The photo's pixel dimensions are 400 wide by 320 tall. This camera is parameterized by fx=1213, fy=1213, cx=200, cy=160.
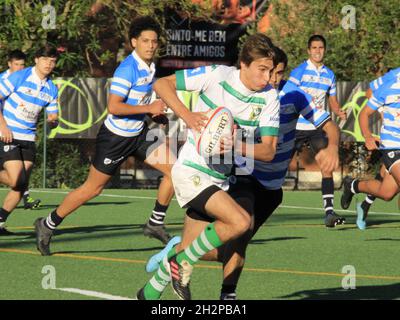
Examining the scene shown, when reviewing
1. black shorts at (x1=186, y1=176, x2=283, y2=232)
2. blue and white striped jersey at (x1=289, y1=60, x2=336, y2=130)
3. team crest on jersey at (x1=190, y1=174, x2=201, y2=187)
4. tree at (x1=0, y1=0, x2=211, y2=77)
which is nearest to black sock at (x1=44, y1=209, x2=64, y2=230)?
black shorts at (x1=186, y1=176, x2=283, y2=232)

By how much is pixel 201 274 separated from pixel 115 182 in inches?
553

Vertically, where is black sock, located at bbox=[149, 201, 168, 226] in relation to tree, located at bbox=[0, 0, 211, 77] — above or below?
below

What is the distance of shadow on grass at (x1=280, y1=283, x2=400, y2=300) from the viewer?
9383mm

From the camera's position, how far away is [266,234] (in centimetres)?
1462

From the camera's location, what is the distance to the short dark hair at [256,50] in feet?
28.0

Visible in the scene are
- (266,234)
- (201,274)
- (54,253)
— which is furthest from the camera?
(266,234)

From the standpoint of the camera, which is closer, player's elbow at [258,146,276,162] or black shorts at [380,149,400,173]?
player's elbow at [258,146,276,162]

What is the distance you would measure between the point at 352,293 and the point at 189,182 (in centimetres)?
190

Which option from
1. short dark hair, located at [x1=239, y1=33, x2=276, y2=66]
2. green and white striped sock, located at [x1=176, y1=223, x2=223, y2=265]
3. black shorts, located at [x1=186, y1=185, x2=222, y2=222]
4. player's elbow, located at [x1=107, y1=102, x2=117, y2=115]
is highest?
short dark hair, located at [x1=239, y1=33, x2=276, y2=66]

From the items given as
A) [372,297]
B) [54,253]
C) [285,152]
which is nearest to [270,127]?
[285,152]

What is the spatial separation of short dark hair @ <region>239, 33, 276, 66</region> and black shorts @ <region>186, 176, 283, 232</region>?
94cm
